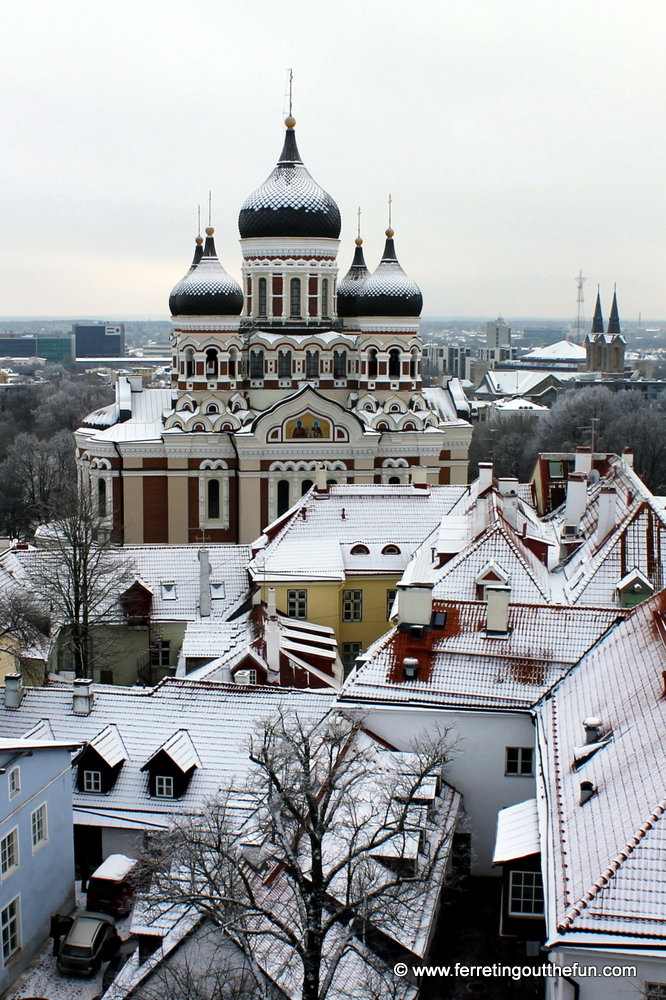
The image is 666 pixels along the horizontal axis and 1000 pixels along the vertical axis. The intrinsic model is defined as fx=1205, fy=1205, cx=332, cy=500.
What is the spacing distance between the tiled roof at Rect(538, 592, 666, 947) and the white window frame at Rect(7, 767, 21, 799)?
7.78m

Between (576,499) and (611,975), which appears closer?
(611,975)

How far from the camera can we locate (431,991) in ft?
50.9

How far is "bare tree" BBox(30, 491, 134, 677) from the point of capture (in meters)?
29.2

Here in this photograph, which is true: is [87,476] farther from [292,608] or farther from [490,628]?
[490,628]

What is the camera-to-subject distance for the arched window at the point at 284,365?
48375 mm

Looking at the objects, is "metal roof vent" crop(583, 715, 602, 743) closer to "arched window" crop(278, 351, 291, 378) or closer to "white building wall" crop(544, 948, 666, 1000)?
"white building wall" crop(544, 948, 666, 1000)

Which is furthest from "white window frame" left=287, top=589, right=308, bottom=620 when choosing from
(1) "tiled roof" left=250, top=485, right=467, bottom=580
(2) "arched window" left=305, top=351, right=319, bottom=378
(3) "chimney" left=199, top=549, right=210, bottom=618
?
(2) "arched window" left=305, top=351, right=319, bottom=378

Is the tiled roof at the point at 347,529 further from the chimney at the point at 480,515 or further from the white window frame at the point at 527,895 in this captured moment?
the white window frame at the point at 527,895

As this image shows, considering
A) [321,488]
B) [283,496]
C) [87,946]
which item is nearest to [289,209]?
[283,496]

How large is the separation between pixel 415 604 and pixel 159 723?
5046 millimetres

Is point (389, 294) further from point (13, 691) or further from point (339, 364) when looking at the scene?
point (13, 691)

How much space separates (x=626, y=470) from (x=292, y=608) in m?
9.42

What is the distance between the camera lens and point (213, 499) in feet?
153

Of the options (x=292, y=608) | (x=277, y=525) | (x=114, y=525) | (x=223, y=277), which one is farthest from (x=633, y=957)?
(x=223, y=277)
